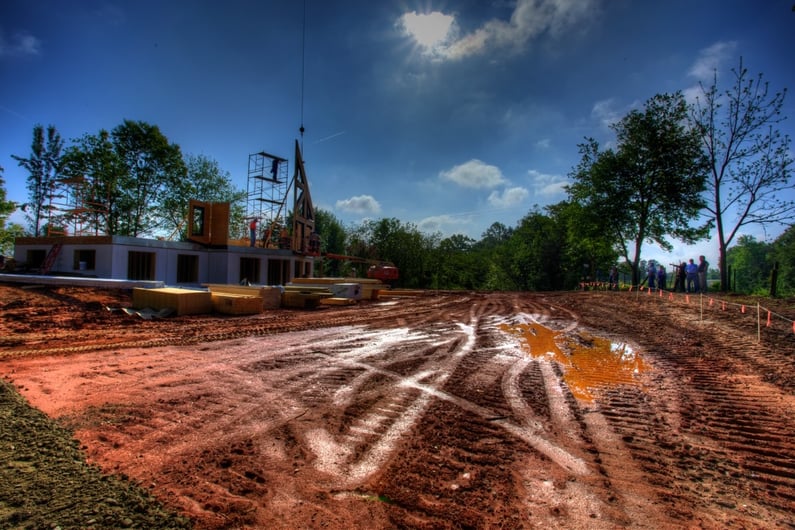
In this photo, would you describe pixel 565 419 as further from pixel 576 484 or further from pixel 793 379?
pixel 793 379

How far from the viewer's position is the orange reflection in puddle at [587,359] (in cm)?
555

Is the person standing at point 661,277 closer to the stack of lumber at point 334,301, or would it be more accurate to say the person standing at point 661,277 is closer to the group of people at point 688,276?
the group of people at point 688,276

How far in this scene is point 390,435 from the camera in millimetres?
3646

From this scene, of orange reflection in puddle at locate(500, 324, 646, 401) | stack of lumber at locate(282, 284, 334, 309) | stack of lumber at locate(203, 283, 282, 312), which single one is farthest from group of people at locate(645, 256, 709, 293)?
stack of lumber at locate(203, 283, 282, 312)

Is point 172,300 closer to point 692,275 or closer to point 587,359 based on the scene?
point 587,359

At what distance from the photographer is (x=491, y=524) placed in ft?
7.79

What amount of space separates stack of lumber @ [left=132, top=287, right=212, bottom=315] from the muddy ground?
359cm

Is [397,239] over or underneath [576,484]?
over

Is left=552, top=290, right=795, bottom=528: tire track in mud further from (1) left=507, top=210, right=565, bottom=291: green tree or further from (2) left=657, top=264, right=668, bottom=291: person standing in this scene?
(1) left=507, top=210, right=565, bottom=291: green tree

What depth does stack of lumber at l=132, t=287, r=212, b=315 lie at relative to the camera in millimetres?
11477

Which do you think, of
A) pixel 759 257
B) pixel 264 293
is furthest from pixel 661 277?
pixel 759 257

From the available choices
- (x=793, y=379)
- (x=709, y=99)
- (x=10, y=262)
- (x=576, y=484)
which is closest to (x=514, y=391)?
(x=576, y=484)

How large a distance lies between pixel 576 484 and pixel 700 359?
5.73 m

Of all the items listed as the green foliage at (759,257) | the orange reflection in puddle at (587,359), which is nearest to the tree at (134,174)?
the orange reflection in puddle at (587,359)
